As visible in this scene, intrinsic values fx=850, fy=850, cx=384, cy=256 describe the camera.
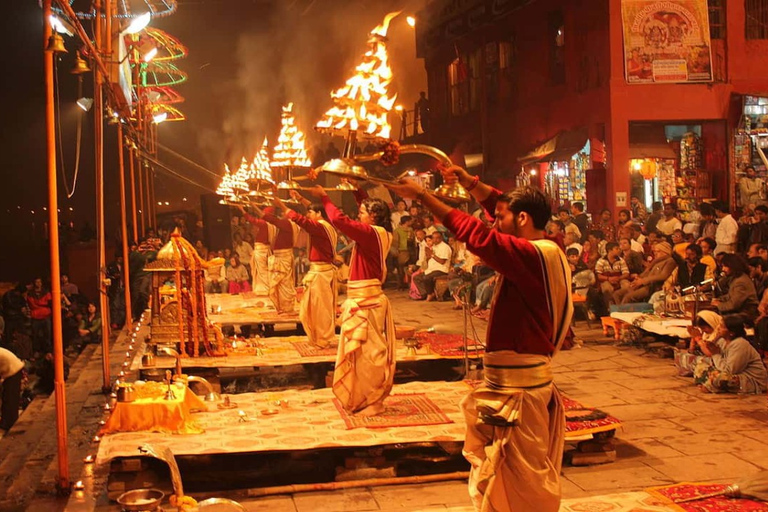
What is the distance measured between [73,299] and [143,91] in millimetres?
7924

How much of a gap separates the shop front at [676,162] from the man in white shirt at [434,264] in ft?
18.6

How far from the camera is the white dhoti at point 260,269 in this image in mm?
17234

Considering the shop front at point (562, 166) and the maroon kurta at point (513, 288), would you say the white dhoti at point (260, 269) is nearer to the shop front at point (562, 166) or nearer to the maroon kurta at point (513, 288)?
the shop front at point (562, 166)

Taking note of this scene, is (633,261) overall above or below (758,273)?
above

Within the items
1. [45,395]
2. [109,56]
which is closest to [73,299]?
[45,395]

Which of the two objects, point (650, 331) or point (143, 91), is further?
point (143, 91)

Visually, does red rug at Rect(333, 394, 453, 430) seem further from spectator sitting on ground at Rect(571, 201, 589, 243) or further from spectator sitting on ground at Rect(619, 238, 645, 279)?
spectator sitting on ground at Rect(571, 201, 589, 243)

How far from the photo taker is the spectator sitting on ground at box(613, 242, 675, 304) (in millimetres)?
13719

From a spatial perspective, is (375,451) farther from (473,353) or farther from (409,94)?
(409,94)

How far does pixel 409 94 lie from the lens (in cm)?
3412

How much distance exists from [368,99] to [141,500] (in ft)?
9.19

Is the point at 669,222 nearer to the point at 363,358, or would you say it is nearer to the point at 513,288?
the point at 363,358

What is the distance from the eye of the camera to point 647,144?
21.9 metres

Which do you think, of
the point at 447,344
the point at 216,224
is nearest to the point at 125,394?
the point at 447,344
